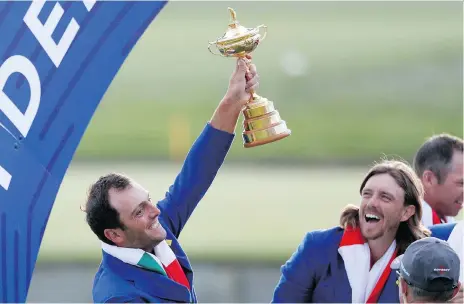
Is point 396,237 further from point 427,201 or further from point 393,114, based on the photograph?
point 393,114

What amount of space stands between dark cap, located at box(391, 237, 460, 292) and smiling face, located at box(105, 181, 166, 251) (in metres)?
0.88

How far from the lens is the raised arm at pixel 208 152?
3344 mm

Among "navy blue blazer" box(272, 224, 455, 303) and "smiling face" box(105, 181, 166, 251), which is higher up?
"smiling face" box(105, 181, 166, 251)

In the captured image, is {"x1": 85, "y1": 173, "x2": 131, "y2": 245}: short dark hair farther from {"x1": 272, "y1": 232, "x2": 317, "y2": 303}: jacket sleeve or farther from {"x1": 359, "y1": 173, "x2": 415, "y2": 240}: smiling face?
{"x1": 359, "y1": 173, "x2": 415, "y2": 240}: smiling face

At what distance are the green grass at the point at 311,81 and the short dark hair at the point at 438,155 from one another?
11.9m

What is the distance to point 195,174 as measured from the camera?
11.3 ft

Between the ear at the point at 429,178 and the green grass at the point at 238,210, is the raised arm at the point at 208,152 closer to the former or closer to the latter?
the ear at the point at 429,178

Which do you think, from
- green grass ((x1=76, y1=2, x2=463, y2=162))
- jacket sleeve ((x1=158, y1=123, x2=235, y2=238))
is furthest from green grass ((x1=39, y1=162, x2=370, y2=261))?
jacket sleeve ((x1=158, y1=123, x2=235, y2=238))

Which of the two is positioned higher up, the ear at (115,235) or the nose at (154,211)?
the nose at (154,211)

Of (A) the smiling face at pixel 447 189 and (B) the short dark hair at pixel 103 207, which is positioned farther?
(A) the smiling face at pixel 447 189

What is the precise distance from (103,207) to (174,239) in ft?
0.94

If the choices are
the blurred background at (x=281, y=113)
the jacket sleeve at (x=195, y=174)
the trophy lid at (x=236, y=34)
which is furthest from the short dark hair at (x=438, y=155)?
the blurred background at (x=281, y=113)

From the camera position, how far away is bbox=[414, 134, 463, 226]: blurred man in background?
4.48 metres

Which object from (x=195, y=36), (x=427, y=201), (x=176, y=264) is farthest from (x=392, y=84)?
(x=176, y=264)
